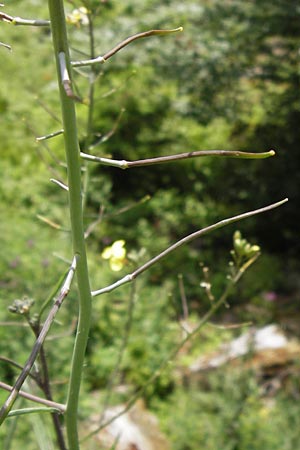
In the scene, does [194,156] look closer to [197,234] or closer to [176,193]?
[197,234]

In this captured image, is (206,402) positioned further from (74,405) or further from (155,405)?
(74,405)

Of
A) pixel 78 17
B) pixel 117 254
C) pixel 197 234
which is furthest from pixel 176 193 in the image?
pixel 197 234

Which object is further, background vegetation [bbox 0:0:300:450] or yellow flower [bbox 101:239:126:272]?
background vegetation [bbox 0:0:300:450]

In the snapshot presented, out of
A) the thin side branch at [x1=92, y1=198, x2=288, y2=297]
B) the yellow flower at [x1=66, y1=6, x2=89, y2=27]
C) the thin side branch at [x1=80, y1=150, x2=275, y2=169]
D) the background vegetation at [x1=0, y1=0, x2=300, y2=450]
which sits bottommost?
the background vegetation at [x1=0, y1=0, x2=300, y2=450]

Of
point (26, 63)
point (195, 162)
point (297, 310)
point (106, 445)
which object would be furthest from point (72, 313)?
point (26, 63)

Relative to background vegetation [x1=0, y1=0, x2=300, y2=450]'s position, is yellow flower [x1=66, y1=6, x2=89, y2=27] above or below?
above

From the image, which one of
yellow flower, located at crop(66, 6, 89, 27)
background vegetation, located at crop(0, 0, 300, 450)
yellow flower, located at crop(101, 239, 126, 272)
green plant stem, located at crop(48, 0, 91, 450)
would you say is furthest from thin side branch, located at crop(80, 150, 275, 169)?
background vegetation, located at crop(0, 0, 300, 450)

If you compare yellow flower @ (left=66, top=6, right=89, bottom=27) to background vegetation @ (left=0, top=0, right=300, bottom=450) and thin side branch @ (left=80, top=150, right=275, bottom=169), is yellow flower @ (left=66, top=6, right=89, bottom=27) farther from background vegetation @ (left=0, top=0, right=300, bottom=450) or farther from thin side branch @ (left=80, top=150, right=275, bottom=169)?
background vegetation @ (left=0, top=0, right=300, bottom=450)
